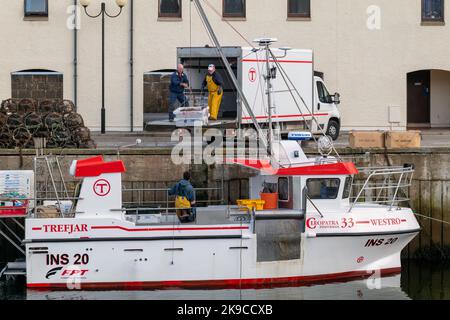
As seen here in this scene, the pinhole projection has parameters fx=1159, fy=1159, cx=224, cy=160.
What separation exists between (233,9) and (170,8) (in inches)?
77.8

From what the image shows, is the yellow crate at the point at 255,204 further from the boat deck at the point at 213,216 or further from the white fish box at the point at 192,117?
the white fish box at the point at 192,117

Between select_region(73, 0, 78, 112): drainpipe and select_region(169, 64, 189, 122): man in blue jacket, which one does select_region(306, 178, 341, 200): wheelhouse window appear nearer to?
select_region(169, 64, 189, 122): man in blue jacket

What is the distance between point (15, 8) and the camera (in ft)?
118

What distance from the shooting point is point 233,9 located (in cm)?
3631

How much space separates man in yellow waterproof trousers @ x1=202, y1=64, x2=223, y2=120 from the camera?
28859 mm

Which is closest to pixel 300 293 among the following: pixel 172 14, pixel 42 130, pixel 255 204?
pixel 255 204

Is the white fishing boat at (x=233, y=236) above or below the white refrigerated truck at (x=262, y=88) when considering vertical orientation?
below

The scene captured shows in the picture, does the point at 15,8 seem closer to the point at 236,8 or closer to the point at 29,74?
the point at 29,74

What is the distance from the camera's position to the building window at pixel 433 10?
36969mm

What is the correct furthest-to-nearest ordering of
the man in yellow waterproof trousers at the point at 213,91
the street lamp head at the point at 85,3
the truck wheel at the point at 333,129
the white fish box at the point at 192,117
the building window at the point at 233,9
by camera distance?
the building window at the point at 233,9 → the street lamp head at the point at 85,3 → the truck wheel at the point at 333,129 → the man in yellow waterproof trousers at the point at 213,91 → the white fish box at the point at 192,117

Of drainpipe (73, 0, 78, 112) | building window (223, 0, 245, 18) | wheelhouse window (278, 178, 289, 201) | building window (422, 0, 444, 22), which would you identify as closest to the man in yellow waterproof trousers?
wheelhouse window (278, 178, 289, 201)

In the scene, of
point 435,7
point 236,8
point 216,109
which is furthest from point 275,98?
point 435,7

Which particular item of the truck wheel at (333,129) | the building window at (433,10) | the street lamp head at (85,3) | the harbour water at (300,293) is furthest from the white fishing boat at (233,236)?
the building window at (433,10)

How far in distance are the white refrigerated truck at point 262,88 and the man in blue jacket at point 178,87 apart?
48 cm
